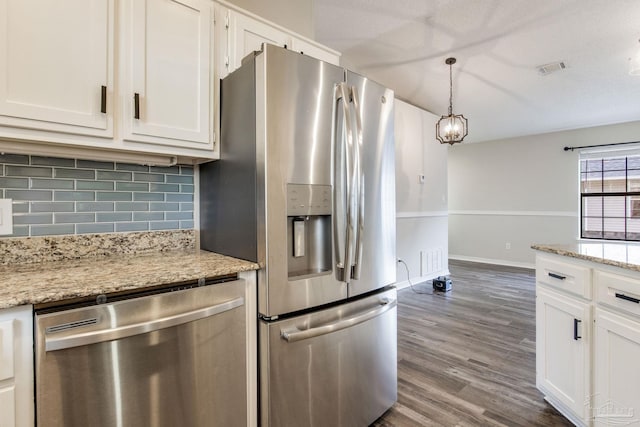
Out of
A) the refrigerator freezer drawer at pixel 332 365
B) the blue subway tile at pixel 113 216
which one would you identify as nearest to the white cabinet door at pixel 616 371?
the refrigerator freezer drawer at pixel 332 365

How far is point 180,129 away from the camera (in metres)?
1.49

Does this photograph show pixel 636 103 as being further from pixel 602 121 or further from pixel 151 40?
pixel 151 40

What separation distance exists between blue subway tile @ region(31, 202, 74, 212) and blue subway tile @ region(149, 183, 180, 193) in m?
0.36

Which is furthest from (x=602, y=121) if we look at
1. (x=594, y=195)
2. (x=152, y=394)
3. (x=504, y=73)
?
(x=152, y=394)

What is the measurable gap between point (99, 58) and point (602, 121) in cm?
680

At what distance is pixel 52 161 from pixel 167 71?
664 mm

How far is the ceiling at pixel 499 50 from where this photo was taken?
277 centimetres

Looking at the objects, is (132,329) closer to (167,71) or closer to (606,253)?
(167,71)

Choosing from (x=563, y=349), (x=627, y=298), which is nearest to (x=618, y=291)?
(x=627, y=298)

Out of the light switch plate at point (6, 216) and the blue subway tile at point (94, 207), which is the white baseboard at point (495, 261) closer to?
the blue subway tile at point (94, 207)

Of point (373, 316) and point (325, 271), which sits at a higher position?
point (325, 271)

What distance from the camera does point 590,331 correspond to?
1496mm

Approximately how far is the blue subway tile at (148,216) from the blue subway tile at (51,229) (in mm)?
269

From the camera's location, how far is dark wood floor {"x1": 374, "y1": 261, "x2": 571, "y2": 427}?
5.91 feet
